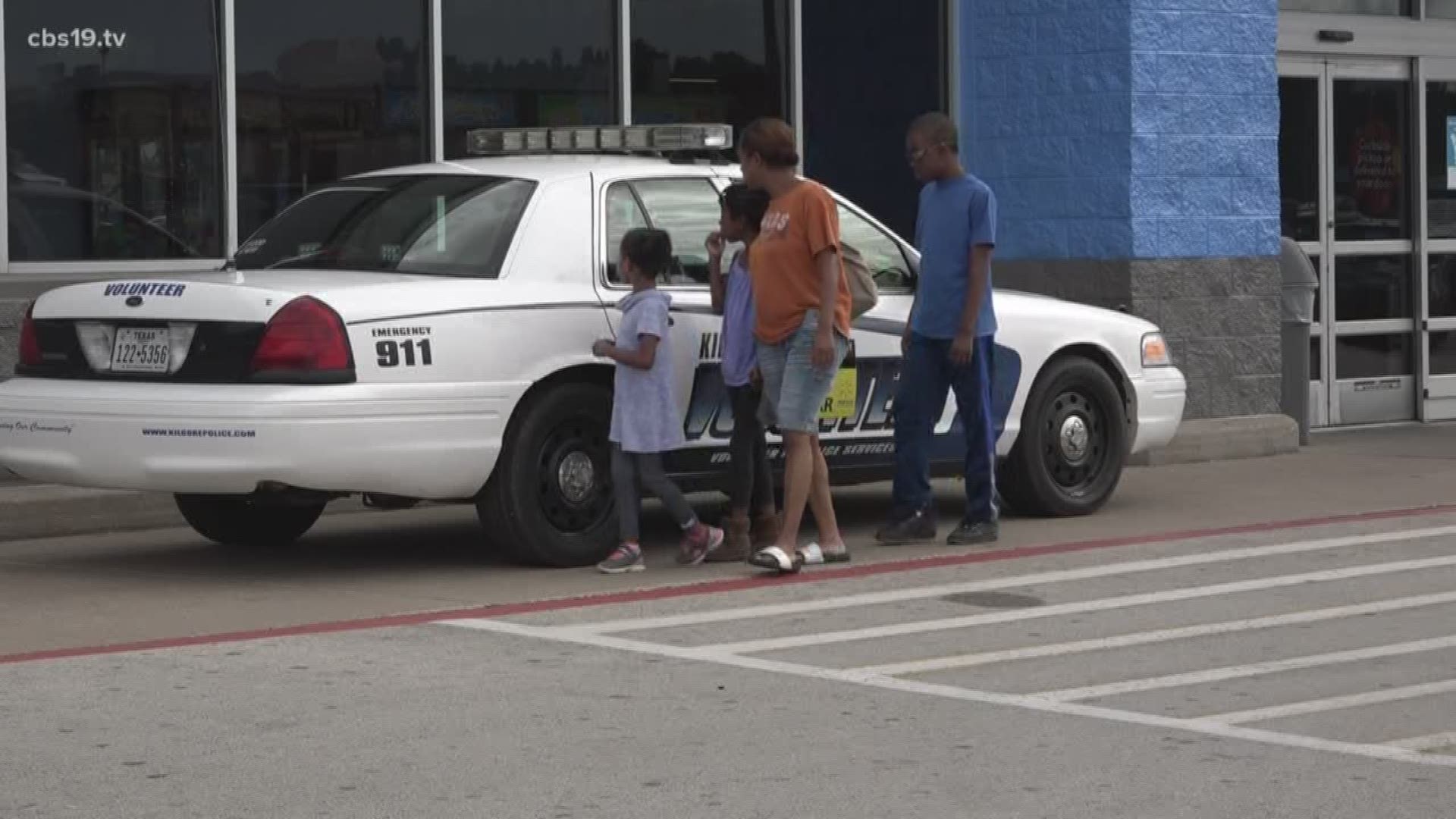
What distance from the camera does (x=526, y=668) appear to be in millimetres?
8414

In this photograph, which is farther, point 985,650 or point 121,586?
point 121,586

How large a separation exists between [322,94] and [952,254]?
4.98m

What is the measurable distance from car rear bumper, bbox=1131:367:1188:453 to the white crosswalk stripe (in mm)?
1930

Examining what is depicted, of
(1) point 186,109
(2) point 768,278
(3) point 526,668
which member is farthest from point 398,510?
(3) point 526,668

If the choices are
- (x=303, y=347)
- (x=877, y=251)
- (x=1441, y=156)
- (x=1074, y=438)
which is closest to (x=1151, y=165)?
(x=1441, y=156)

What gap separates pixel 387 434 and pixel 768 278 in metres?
1.64

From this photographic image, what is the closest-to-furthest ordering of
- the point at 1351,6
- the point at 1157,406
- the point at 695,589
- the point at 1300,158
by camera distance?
the point at 695,589 < the point at 1157,406 < the point at 1300,158 < the point at 1351,6

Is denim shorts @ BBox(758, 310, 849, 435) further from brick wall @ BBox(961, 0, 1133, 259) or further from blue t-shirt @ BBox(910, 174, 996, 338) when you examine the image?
brick wall @ BBox(961, 0, 1133, 259)

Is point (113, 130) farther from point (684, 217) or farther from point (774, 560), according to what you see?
point (774, 560)

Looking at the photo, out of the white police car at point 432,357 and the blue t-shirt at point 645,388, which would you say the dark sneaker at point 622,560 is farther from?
the blue t-shirt at point 645,388

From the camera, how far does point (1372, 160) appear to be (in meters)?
18.6

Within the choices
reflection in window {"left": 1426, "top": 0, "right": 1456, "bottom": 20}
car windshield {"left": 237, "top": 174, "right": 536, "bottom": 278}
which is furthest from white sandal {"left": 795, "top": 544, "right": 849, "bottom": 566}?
reflection in window {"left": 1426, "top": 0, "right": 1456, "bottom": 20}

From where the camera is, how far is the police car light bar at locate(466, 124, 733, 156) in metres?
11.6

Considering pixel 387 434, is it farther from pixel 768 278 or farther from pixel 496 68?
pixel 496 68
